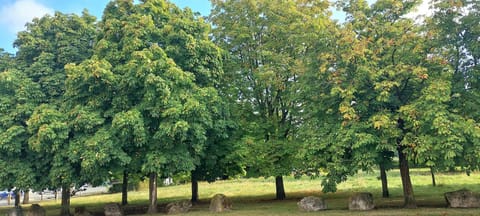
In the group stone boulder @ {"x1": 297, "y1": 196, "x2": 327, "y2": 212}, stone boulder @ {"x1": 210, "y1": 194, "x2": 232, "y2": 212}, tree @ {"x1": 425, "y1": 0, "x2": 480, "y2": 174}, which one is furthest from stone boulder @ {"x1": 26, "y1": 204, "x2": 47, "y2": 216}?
tree @ {"x1": 425, "y1": 0, "x2": 480, "y2": 174}

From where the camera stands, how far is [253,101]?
21.7m

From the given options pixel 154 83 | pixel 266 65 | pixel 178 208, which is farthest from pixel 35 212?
pixel 266 65

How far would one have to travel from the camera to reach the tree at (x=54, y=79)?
16.1m

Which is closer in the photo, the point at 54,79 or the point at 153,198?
the point at 153,198

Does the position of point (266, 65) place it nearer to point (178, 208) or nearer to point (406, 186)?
point (178, 208)

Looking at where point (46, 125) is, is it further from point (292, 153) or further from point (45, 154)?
point (292, 153)

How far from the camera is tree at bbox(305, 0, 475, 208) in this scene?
12898mm

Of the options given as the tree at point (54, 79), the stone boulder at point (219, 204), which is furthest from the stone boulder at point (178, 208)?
the tree at point (54, 79)

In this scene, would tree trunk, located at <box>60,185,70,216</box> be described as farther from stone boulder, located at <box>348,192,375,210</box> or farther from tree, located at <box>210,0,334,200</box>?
stone boulder, located at <box>348,192,375,210</box>

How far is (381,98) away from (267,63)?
8063 millimetres

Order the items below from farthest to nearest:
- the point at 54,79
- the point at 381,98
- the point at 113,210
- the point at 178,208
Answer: the point at 54,79, the point at 113,210, the point at 178,208, the point at 381,98

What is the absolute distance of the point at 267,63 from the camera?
2056cm

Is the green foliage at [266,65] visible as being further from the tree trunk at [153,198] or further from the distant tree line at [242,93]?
the tree trunk at [153,198]

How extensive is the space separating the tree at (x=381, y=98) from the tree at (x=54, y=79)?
10816 mm
